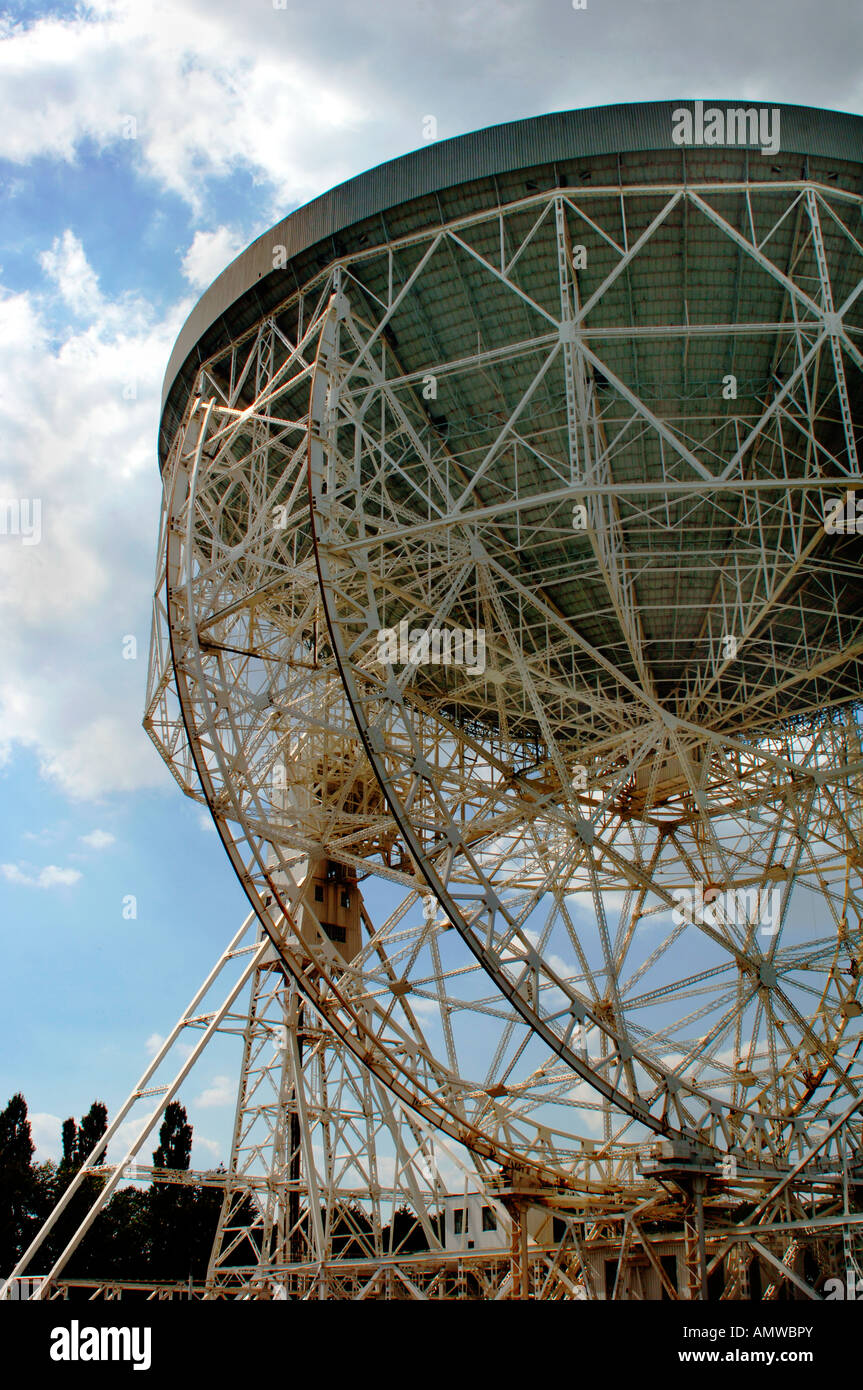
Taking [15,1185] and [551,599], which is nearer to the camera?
[551,599]

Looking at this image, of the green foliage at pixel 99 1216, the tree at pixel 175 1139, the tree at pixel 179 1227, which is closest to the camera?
the green foliage at pixel 99 1216

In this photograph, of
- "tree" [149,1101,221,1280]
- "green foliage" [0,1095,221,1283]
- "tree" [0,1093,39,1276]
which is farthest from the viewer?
"tree" [149,1101,221,1280]

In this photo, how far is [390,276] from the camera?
62.2ft

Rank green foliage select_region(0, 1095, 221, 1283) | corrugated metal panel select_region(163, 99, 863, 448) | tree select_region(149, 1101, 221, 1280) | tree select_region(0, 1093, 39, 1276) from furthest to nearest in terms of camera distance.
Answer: tree select_region(149, 1101, 221, 1280)
green foliage select_region(0, 1095, 221, 1283)
tree select_region(0, 1093, 39, 1276)
corrugated metal panel select_region(163, 99, 863, 448)

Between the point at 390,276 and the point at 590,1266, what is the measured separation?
23394mm

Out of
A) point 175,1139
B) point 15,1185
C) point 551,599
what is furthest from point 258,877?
point 175,1139

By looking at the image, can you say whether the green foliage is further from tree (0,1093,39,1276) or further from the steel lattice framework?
the steel lattice framework

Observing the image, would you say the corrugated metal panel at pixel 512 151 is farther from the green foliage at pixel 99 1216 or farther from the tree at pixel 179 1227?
the tree at pixel 179 1227

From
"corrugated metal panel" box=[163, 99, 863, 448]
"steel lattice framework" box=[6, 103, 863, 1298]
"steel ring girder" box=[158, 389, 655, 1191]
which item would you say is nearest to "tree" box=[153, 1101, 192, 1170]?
"steel lattice framework" box=[6, 103, 863, 1298]

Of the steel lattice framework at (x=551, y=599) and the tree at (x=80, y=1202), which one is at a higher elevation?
the steel lattice framework at (x=551, y=599)

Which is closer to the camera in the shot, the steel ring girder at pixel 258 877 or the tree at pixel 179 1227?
the steel ring girder at pixel 258 877

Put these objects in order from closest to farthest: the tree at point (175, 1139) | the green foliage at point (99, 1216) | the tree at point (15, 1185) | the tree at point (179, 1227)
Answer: the tree at point (15, 1185) < the green foliage at point (99, 1216) < the tree at point (179, 1227) < the tree at point (175, 1139)

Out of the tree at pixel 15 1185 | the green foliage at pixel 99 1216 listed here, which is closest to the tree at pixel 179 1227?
the green foliage at pixel 99 1216

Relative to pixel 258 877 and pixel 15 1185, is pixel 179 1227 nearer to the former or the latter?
pixel 15 1185
